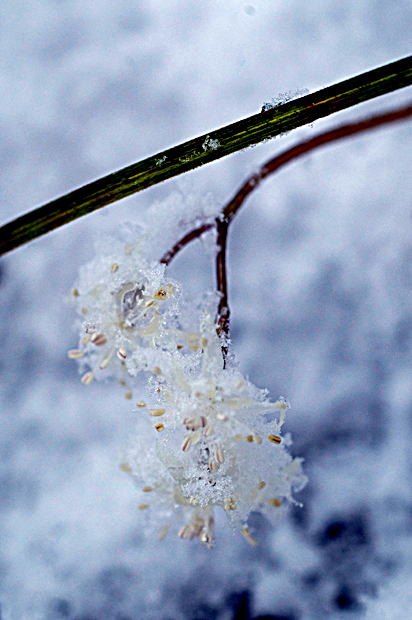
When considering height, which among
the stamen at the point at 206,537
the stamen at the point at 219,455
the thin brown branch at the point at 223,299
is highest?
the thin brown branch at the point at 223,299

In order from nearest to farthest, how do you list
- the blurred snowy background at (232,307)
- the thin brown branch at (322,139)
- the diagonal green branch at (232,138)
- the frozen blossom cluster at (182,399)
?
the diagonal green branch at (232,138) < the frozen blossom cluster at (182,399) < the thin brown branch at (322,139) < the blurred snowy background at (232,307)

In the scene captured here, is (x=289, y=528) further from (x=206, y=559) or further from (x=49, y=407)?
Answer: (x=49, y=407)

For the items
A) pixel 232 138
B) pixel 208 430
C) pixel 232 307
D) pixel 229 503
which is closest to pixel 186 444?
pixel 208 430

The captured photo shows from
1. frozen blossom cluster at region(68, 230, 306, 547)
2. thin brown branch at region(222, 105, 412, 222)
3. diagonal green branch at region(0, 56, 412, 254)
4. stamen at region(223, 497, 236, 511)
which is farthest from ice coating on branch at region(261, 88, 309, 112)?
stamen at region(223, 497, 236, 511)

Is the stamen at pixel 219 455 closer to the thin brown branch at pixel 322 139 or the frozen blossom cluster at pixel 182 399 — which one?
the frozen blossom cluster at pixel 182 399

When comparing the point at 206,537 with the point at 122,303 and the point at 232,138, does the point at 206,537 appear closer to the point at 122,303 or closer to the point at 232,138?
the point at 122,303

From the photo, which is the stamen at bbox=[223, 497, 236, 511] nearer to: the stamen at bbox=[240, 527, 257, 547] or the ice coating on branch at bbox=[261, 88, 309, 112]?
the stamen at bbox=[240, 527, 257, 547]

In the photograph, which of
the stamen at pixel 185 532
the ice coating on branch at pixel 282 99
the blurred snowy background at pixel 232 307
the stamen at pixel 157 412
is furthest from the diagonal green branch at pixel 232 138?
the stamen at pixel 185 532

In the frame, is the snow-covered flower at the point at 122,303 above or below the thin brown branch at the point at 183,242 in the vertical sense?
below
